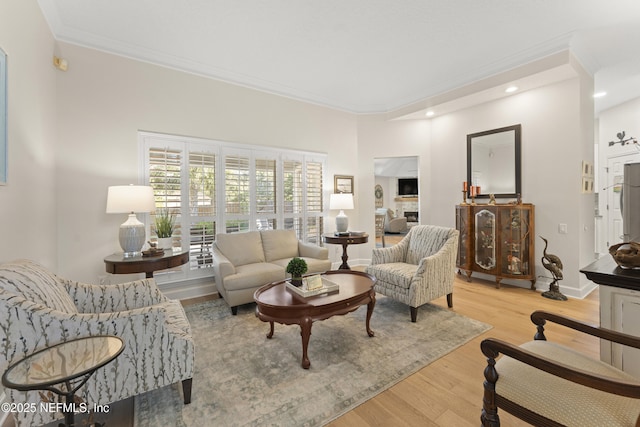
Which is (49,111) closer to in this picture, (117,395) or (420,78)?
(117,395)

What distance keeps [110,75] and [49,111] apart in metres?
0.83

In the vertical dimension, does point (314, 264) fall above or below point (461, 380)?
above

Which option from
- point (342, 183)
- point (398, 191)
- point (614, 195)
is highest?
point (398, 191)

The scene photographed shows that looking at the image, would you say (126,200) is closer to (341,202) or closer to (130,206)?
(130,206)

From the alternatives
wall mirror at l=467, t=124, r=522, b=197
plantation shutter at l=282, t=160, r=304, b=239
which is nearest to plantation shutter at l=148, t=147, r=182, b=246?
plantation shutter at l=282, t=160, r=304, b=239

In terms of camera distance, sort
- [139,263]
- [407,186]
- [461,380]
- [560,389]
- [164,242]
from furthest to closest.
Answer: [407,186]
[164,242]
[139,263]
[461,380]
[560,389]

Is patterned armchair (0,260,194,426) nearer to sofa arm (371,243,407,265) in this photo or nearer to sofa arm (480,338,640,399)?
sofa arm (480,338,640,399)

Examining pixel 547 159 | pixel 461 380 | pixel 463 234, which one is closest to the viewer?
pixel 461 380

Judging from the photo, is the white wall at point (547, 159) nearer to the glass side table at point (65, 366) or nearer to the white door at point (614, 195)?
the white door at point (614, 195)

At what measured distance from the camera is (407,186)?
12.2 meters

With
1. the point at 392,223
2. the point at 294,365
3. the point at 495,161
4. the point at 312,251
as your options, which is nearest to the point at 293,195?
the point at 312,251

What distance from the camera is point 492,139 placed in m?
4.51

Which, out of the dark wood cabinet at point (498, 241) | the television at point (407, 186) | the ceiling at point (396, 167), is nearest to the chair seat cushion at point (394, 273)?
the dark wood cabinet at point (498, 241)

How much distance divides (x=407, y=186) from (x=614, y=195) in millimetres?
7163
